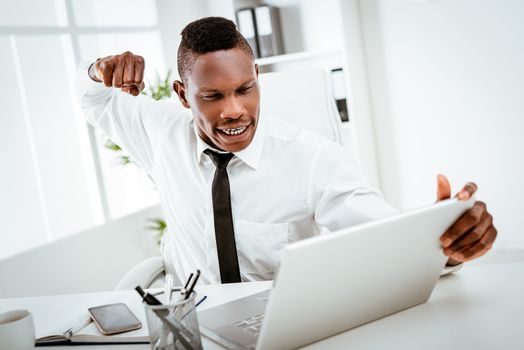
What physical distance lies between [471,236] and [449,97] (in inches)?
95.9

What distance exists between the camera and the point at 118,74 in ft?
4.91

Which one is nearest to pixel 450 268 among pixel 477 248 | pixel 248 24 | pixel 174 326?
pixel 477 248

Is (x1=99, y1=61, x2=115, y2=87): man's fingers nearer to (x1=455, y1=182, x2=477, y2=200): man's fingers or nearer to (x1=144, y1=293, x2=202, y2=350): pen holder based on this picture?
(x1=144, y1=293, x2=202, y2=350): pen holder

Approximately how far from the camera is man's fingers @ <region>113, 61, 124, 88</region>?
1494mm

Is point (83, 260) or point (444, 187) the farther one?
point (83, 260)

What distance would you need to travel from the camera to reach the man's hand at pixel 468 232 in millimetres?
881

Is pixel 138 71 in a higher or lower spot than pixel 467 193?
higher

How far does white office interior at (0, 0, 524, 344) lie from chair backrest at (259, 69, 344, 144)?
1.31 metres

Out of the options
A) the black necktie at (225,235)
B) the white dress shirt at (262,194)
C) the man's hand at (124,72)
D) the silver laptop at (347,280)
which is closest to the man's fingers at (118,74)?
the man's hand at (124,72)

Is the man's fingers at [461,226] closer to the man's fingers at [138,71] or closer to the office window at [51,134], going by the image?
the man's fingers at [138,71]

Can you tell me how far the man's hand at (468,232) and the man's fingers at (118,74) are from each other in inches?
35.4

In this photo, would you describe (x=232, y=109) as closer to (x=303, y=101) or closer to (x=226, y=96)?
(x=226, y=96)

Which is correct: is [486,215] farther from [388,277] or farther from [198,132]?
[198,132]

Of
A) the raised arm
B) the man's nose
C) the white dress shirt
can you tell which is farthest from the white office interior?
the man's nose
